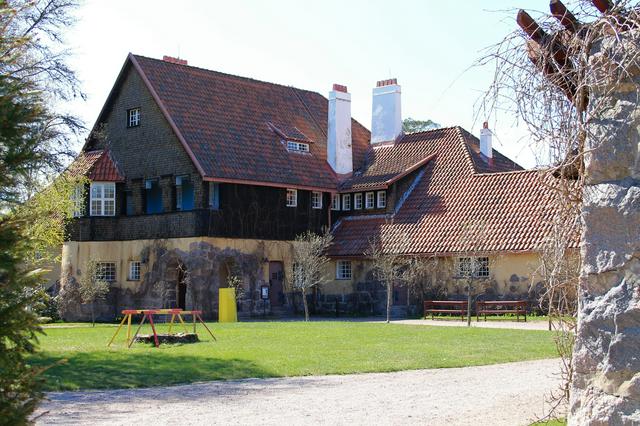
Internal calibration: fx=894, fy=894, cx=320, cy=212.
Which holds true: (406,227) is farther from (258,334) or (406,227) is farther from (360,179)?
(258,334)

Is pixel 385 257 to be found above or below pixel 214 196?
below

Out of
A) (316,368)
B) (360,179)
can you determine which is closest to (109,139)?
(360,179)

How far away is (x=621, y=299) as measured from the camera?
742cm

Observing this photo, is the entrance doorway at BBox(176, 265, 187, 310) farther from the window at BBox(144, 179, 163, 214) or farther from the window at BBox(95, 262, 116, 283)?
the window at BBox(95, 262, 116, 283)

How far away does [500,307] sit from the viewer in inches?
1324

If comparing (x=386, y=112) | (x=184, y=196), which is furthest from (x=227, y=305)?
(x=386, y=112)

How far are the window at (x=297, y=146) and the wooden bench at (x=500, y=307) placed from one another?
1171cm

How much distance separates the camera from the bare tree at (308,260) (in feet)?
117

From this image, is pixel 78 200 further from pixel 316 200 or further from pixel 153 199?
pixel 316 200

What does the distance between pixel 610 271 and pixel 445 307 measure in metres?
28.4

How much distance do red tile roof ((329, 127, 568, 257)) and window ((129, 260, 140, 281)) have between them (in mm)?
8420

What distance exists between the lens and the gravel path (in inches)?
455

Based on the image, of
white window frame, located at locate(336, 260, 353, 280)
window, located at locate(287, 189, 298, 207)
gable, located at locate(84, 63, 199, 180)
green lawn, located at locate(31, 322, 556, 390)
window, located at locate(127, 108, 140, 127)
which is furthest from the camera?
white window frame, located at locate(336, 260, 353, 280)

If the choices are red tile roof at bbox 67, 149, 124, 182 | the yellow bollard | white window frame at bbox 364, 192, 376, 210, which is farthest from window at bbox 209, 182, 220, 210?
white window frame at bbox 364, 192, 376, 210
